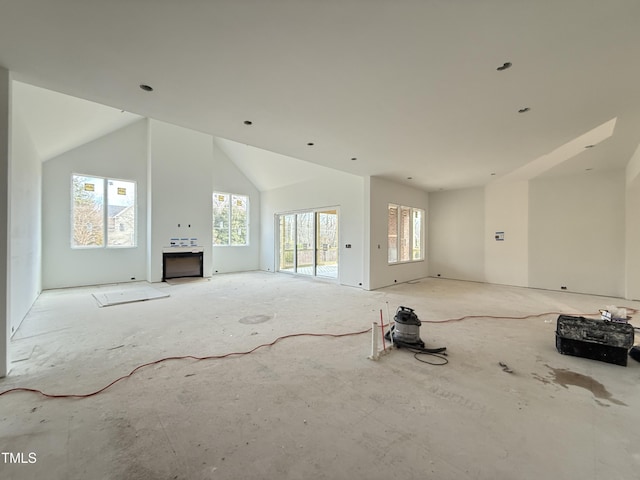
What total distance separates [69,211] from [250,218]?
16.5 ft

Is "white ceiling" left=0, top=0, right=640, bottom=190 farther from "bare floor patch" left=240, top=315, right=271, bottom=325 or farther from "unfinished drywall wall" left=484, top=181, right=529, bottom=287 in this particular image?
"unfinished drywall wall" left=484, top=181, right=529, bottom=287

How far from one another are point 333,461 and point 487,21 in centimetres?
306

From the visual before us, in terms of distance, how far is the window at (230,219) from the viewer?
9477 millimetres

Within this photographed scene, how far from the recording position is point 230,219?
32.0ft

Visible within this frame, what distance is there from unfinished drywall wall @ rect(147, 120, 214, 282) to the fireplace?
0.17 m

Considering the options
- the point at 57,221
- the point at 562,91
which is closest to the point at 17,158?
the point at 57,221

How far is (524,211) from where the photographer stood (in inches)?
281

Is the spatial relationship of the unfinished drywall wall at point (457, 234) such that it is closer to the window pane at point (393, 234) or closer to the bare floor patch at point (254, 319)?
the window pane at point (393, 234)

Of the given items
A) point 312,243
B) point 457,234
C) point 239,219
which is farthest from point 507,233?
point 239,219

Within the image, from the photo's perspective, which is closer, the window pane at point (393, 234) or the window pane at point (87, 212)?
the window pane at point (87, 212)

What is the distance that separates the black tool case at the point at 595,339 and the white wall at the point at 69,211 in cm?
934

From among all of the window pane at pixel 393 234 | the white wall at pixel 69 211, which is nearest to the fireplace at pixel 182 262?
the white wall at pixel 69 211

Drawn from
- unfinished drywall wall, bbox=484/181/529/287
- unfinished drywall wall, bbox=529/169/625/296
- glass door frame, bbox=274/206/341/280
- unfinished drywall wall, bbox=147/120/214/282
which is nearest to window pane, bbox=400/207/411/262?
glass door frame, bbox=274/206/341/280

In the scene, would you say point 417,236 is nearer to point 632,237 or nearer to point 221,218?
point 632,237
